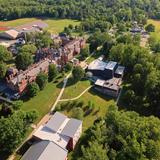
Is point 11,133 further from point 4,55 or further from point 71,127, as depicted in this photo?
point 4,55

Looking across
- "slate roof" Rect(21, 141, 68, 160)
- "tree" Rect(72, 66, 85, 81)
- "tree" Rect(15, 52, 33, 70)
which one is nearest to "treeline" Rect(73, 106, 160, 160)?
"slate roof" Rect(21, 141, 68, 160)

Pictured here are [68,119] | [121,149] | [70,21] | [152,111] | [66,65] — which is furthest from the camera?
[70,21]

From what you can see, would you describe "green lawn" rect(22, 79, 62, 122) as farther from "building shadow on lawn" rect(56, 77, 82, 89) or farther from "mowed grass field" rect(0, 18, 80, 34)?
"mowed grass field" rect(0, 18, 80, 34)

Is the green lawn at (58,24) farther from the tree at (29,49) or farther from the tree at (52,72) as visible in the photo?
the tree at (52,72)

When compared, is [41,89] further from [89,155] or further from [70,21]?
[70,21]

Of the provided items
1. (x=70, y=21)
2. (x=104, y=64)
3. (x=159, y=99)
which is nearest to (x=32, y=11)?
(x=70, y=21)
